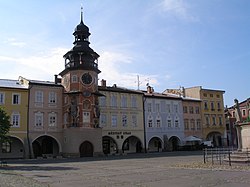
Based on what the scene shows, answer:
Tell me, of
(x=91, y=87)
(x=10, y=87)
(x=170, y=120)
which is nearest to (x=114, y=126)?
(x=91, y=87)

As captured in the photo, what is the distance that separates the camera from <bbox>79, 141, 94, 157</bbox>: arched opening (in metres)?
40.6

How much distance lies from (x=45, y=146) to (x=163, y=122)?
20733 millimetres

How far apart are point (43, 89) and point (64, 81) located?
324 cm

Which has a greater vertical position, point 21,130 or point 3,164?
point 21,130

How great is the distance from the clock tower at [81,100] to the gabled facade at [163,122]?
1209cm

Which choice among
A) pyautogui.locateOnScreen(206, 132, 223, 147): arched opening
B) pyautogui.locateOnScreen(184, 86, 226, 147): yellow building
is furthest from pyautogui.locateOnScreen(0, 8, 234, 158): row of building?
pyautogui.locateOnScreen(206, 132, 223, 147): arched opening

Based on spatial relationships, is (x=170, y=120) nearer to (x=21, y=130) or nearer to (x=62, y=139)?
(x=62, y=139)

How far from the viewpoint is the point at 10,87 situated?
3944 cm

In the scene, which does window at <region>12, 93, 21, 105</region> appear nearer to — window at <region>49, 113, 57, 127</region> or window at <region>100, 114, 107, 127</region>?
window at <region>49, 113, 57, 127</region>

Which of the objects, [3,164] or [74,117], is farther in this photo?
[74,117]

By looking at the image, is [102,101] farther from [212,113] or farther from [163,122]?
[212,113]

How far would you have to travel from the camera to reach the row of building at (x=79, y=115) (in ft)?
130

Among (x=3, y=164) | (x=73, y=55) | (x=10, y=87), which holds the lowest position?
(x=3, y=164)

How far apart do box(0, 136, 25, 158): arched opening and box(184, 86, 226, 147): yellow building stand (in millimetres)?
33334
